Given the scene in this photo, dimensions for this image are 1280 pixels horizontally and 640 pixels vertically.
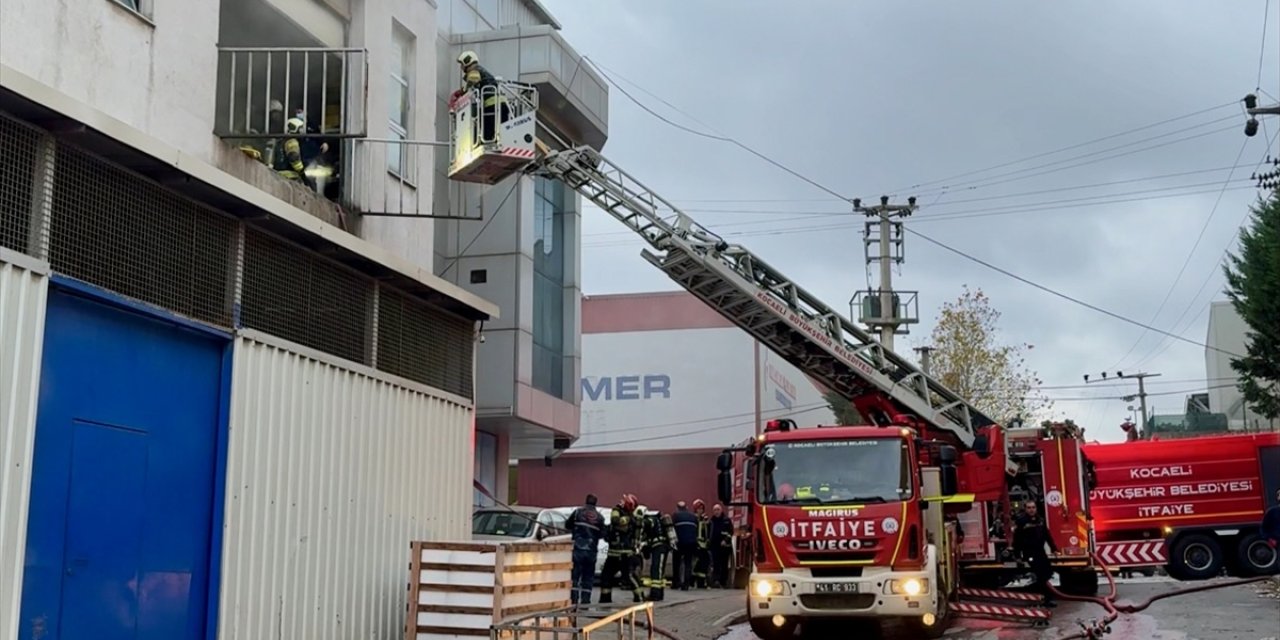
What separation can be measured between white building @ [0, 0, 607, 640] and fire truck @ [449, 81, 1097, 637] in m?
2.33

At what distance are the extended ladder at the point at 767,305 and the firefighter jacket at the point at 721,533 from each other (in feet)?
18.6

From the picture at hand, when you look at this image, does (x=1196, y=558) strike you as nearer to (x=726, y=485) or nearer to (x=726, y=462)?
(x=726, y=485)

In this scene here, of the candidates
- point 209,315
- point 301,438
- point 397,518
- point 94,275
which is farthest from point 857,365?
point 94,275

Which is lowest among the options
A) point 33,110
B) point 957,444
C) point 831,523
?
point 831,523

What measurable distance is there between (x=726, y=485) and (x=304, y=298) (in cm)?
595

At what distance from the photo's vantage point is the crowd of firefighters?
650 inches

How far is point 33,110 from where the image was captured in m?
7.27

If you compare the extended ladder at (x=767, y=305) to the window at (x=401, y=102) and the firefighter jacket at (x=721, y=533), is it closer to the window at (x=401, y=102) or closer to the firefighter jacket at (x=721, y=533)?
the window at (x=401, y=102)

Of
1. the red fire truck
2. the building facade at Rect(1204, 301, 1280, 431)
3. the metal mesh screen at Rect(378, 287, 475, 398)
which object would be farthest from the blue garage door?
the building facade at Rect(1204, 301, 1280, 431)

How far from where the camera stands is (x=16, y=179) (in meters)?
7.30

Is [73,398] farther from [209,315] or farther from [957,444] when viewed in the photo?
[957,444]

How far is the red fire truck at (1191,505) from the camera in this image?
22422 mm

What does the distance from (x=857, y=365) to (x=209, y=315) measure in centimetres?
991

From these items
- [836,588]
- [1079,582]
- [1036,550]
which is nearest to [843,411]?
[1079,582]
